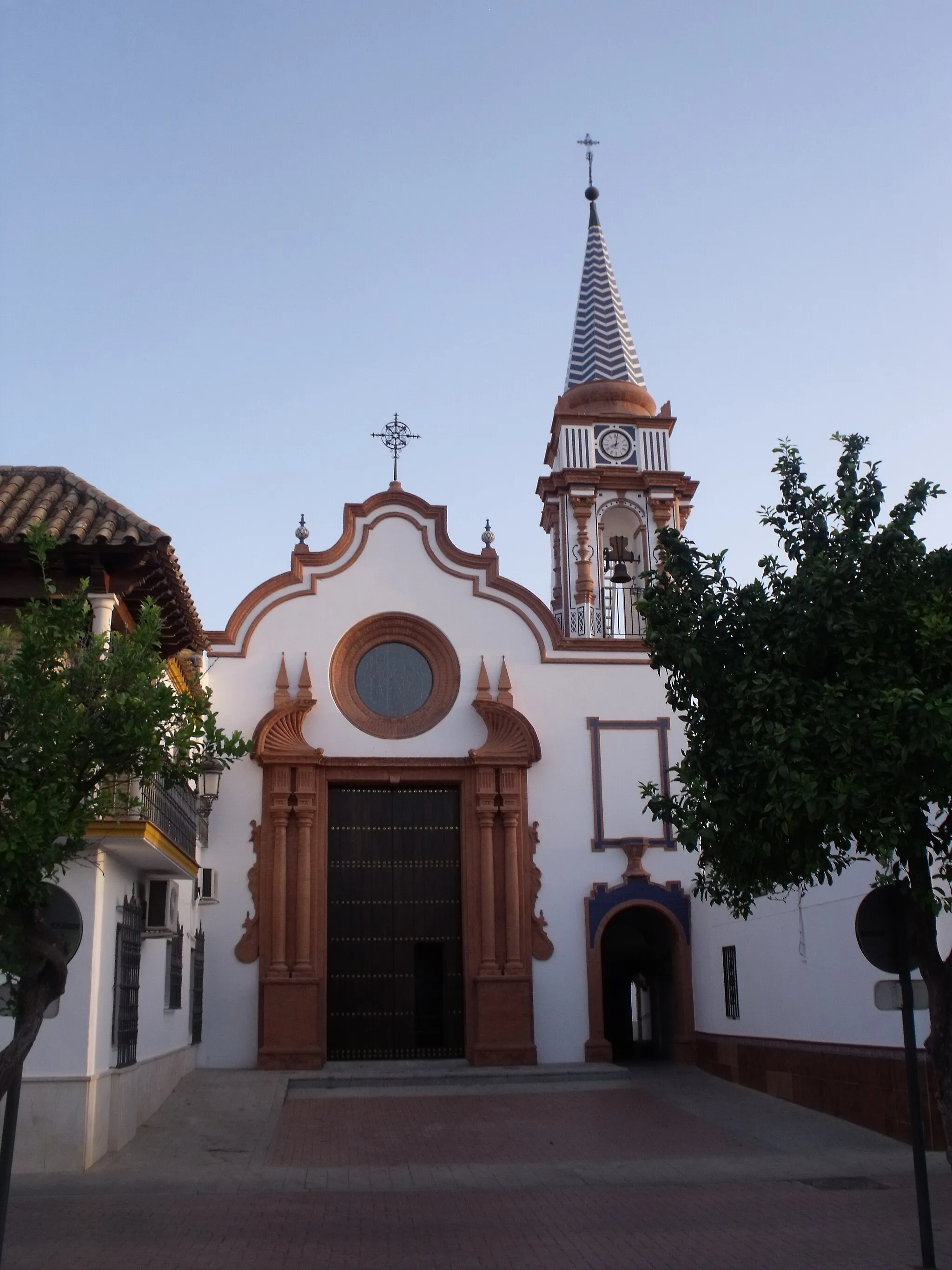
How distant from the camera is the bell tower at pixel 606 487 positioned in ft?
85.1

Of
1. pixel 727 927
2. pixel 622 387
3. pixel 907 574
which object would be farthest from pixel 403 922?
pixel 907 574

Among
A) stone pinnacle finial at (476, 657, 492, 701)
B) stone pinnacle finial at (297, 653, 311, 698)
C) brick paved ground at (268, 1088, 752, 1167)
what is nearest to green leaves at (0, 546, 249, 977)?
brick paved ground at (268, 1088, 752, 1167)

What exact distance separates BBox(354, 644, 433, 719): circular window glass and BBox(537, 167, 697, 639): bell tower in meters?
3.43

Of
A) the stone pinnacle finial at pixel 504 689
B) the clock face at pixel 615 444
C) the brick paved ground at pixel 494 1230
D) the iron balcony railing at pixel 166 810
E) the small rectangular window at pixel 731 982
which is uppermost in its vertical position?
the clock face at pixel 615 444

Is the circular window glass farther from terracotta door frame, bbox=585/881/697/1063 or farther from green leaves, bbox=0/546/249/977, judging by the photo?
green leaves, bbox=0/546/249/977

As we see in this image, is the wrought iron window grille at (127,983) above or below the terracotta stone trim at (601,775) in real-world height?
below

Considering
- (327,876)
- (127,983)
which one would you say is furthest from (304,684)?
(127,983)

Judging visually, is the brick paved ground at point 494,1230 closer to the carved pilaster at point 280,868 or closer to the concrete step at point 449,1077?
the concrete step at point 449,1077

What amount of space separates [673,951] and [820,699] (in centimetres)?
1481

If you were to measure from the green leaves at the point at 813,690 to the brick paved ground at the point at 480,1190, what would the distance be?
2894mm

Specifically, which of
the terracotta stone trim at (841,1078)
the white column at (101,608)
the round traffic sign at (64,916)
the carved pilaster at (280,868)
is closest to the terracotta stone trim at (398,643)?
the carved pilaster at (280,868)

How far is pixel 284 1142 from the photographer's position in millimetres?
15711

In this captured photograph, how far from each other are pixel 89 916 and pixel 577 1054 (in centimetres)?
1084

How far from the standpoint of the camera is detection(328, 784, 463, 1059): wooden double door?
22.3 metres
